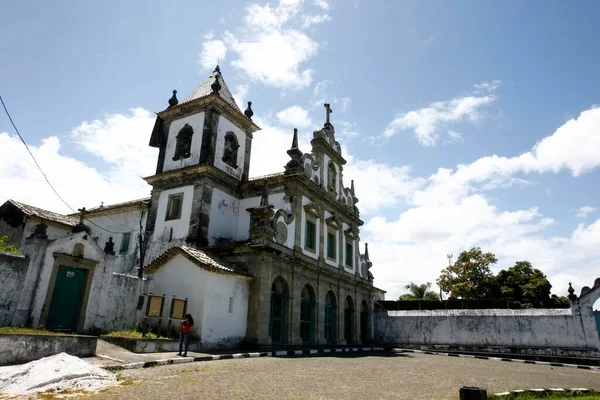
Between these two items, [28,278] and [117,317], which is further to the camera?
[117,317]

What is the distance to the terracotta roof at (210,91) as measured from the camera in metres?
23.3

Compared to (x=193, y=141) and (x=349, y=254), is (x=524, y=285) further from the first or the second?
(x=193, y=141)

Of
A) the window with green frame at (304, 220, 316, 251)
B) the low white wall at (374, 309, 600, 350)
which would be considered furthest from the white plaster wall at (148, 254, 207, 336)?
the low white wall at (374, 309, 600, 350)

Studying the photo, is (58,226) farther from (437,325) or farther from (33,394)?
(437,325)

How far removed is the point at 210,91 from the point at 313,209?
8.96 metres

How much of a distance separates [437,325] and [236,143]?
57.4 ft

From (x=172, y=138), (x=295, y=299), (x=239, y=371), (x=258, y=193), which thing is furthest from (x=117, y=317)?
(x=172, y=138)

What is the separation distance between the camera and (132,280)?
15531mm

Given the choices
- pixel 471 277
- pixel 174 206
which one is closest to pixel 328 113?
pixel 174 206

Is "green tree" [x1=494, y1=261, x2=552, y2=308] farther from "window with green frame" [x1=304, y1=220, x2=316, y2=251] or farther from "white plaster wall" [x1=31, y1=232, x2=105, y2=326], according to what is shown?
"white plaster wall" [x1=31, y1=232, x2=105, y2=326]

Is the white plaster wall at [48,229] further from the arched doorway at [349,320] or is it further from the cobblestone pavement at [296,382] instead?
the arched doorway at [349,320]

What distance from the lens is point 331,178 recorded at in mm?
26312

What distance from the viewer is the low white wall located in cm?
2250

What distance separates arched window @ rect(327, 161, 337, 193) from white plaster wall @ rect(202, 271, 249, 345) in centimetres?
1000
